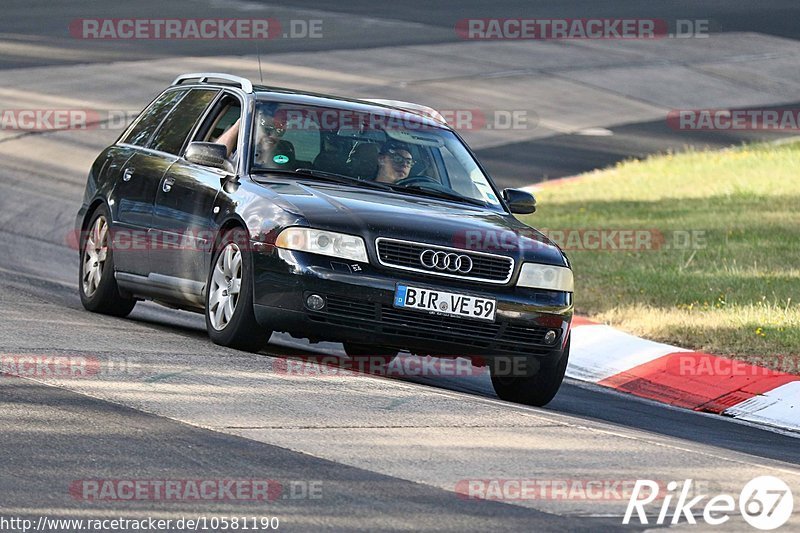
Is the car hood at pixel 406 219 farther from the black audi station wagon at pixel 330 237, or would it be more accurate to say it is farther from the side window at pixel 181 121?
the side window at pixel 181 121

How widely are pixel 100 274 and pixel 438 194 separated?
8.78ft

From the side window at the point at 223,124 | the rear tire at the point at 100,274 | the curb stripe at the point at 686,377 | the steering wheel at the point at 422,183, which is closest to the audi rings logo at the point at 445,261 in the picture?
the steering wheel at the point at 422,183

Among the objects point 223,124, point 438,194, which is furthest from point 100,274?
point 438,194

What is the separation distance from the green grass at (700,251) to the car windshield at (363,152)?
2779mm

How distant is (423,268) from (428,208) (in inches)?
24.3

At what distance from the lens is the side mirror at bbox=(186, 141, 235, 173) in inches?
388

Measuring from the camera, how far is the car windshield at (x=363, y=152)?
9.98 metres

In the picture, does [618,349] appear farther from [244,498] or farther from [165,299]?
[244,498]

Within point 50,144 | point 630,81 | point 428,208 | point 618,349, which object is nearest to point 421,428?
point 428,208

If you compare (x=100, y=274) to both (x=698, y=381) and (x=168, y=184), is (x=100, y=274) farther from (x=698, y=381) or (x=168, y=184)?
(x=698, y=381)

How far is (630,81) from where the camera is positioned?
31.5 m

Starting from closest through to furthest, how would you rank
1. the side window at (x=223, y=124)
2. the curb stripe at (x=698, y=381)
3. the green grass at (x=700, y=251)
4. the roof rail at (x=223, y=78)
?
the side window at (x=223, y=124)
the roof rail at (x=223, y=78)
the curb stripe at (x=698, y=381)
the green grass at (x=700, y=251)

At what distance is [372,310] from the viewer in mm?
8891

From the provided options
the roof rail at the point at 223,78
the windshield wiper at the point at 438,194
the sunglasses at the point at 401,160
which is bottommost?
the windshield wiper at the point at 438,194
